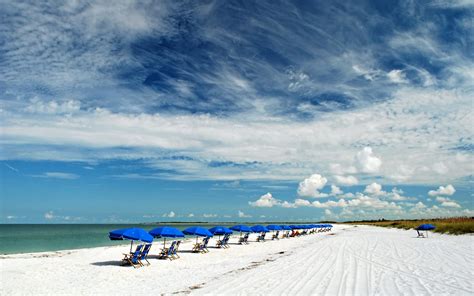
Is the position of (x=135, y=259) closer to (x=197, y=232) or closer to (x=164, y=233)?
(x=164, y=233)

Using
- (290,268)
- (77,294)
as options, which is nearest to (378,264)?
(290,268)

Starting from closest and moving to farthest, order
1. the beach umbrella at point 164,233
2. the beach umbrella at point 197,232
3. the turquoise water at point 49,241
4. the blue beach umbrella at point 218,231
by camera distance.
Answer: the beach umbrella at point 164,233, the beach umbrella at point 197,232, the blue beach umbrella at point 218,231, the turquoise water at point 49,241

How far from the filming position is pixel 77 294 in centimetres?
817

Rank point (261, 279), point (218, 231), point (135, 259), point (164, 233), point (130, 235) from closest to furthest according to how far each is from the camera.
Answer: point (261, 279), point (130, 235), point (135, 259), point (164, 233), point (218, 231)

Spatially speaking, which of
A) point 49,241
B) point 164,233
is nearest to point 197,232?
point 164,233

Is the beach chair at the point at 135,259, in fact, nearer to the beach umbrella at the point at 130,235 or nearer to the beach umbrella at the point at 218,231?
the beach umbrella at the point at 130,235

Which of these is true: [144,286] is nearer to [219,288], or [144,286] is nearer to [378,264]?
[219,288]

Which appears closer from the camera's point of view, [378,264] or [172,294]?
[172,294]

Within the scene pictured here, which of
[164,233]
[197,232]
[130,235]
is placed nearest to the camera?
[130,235]

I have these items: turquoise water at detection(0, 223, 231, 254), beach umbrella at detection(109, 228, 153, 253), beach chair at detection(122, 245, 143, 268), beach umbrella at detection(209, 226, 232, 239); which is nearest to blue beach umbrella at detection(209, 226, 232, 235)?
beach umbrella at detection(209, 226, 232, 239)

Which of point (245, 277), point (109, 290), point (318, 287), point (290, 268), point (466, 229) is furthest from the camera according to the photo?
point (466, 229)

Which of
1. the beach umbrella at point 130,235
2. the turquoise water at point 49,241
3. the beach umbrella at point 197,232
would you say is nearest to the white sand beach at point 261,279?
the beach umbrella at point 130,235

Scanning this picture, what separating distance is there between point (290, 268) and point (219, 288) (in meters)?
3.77

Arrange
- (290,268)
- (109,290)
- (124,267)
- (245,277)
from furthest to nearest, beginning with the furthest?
(124,267) < (290,268) < (245,277) < (109,290)
